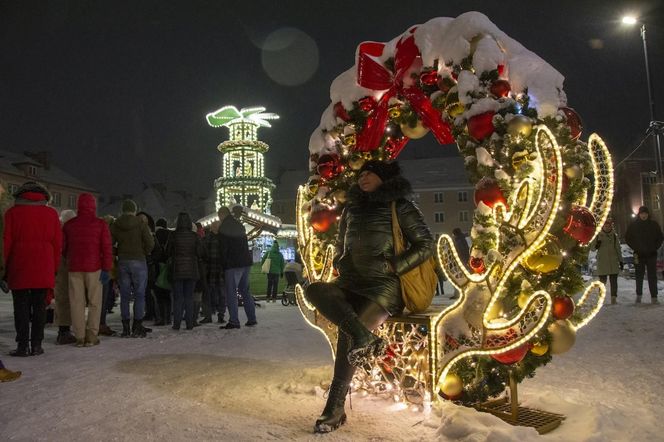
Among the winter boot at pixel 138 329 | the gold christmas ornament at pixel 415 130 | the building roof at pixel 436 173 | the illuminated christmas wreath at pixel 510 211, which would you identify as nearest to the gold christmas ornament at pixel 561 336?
the illuminated christmas wreath at pixel 510 211

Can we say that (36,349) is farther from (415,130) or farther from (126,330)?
(415,130)

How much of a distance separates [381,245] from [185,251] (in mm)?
5666

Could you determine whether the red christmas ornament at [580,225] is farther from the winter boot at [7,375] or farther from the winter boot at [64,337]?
the winter boot at [64,337]

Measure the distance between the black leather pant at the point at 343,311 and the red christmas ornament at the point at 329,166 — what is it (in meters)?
1.73

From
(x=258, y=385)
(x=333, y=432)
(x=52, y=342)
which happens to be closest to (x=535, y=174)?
(x=333, y=432)

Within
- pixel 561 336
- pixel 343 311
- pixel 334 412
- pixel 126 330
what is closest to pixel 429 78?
pixel 343 311

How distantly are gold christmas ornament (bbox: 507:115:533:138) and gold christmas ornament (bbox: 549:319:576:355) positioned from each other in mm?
1356

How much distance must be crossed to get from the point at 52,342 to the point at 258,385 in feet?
13.7

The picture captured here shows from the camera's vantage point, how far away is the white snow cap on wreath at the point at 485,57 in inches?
161

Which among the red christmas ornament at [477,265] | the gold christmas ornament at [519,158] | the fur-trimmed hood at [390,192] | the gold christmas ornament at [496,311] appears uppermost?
the gold christmas ornament at [519,158]

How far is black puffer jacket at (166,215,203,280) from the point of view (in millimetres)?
9281

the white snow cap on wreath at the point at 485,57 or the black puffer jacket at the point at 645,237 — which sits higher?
the white snow cap on wreath at the point at 485,57

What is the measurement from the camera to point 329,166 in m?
5.80

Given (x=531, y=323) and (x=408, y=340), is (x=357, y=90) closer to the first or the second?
(x=408, y=340)
